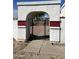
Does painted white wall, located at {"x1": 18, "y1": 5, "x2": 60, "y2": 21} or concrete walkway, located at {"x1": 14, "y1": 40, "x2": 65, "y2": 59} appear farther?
painted white wall, located at {"x1": 18, "y1": 5, "x2": 60, "y2": 21}

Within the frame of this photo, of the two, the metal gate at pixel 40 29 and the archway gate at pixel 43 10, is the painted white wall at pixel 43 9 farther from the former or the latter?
the metal gate at pixel 40 29

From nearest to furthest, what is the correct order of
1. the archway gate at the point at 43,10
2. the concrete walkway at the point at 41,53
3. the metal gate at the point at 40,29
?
the concrete walkway at the point at 41,53 < the archway gate at the point at 43,10 < the metal gate at the point at 40,29

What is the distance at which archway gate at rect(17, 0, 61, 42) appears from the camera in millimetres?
13094

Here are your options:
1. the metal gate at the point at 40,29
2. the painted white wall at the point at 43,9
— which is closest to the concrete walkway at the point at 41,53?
the painted white wall at the point at 43,9

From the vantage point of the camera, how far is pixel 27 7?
13.7m

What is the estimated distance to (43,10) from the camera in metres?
13.4

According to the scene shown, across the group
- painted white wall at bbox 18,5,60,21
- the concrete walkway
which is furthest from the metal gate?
the concrete walkway

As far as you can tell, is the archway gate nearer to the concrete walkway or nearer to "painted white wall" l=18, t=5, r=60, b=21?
"painted white wall" l=18, t=5, r=60, b=21

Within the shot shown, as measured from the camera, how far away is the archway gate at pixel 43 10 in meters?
13.1

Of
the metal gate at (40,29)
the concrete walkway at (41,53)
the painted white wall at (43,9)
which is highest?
the painted white wall at (43,9)

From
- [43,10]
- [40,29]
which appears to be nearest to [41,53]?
[43,10]
